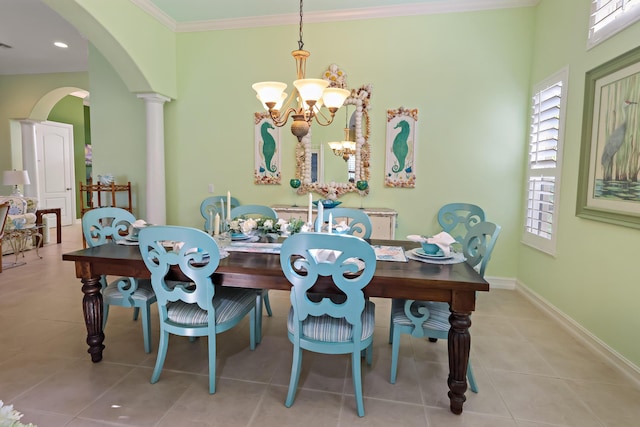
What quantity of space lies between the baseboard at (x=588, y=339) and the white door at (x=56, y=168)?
29.4 feet

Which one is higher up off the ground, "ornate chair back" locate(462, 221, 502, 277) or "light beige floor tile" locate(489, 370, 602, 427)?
"ornate chair back" locate(462, 221, 502, 277)

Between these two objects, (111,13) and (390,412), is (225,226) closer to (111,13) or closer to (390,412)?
(390,412)

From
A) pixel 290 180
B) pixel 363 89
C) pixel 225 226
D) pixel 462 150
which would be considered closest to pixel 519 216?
pixel 462 150

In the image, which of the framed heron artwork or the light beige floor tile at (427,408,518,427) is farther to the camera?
the framed heron artwork

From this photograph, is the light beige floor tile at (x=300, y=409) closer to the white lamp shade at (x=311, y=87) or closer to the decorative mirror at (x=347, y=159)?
the white lamp shade at (x=311, y=87)

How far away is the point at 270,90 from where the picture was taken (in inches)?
92.4

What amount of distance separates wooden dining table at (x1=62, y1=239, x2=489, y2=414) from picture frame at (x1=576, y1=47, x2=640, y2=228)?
1.26 m

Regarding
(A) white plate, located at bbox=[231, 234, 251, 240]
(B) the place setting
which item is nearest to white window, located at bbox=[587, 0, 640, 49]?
(B) the place setting

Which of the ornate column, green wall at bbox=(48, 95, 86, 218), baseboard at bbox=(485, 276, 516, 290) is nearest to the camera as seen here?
baseboard at bbox=(485, 276, 516, 290)

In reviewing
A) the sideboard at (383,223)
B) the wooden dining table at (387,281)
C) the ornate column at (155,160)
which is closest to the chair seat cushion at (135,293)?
the wooden dining table at (387,281)

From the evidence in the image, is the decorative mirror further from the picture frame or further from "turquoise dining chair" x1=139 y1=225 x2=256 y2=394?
"turquoise dining chair" x1=139 y1=225 x2=256 y2=394

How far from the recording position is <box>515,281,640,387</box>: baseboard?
2.25 m

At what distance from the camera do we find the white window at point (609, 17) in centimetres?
230

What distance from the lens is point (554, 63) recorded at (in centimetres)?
336
